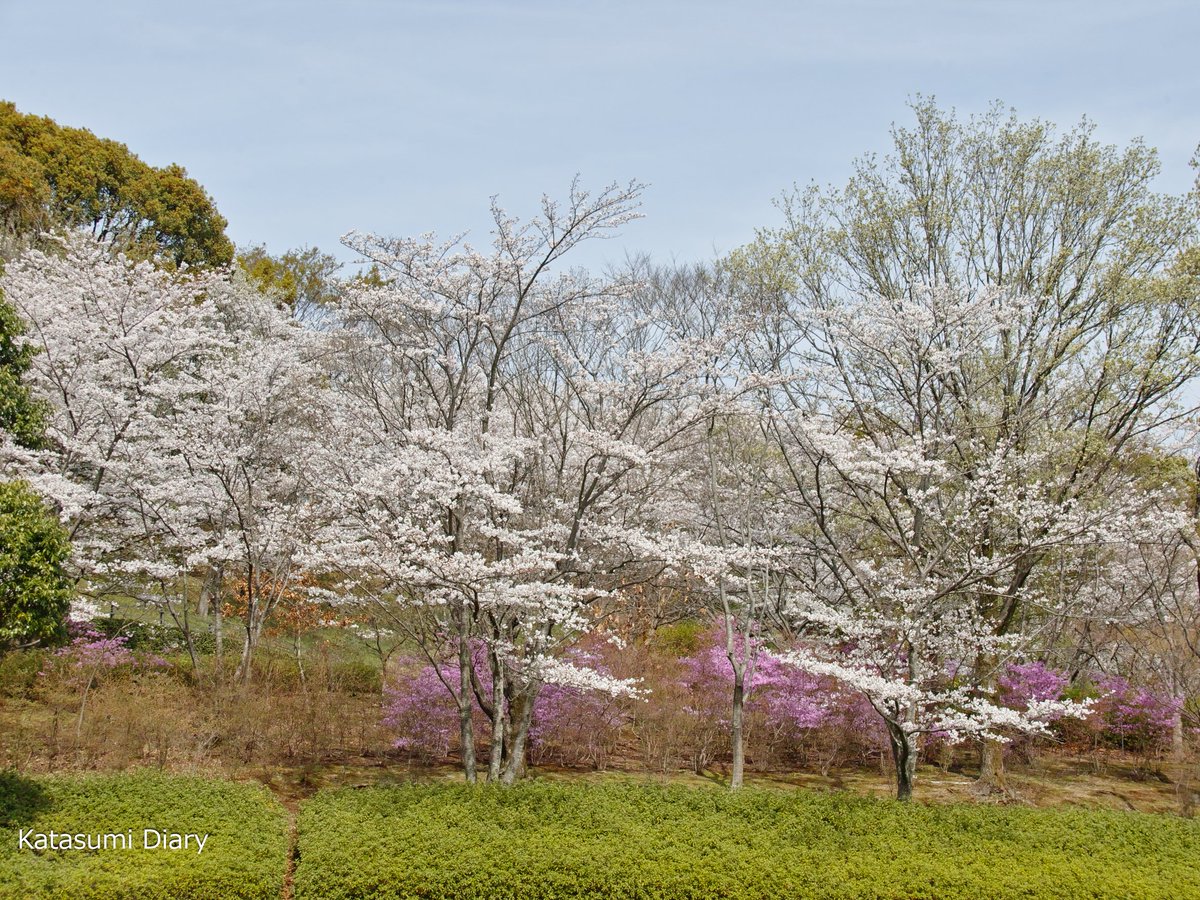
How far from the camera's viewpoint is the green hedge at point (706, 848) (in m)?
5.52

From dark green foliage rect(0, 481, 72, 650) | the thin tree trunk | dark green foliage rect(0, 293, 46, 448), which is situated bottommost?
the thin tree trunk

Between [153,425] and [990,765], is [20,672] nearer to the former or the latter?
Answer: [153,425]

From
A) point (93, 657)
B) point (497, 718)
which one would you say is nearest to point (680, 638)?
point (497, 718)

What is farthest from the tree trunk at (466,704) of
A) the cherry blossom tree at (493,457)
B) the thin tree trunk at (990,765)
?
the thin tree trunk at (990,765)

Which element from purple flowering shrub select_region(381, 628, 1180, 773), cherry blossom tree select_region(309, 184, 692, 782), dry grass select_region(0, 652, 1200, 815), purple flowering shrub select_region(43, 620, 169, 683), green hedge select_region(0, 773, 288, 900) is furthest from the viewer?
purple flowering shrub select_region(381, 628, 1180, 773)

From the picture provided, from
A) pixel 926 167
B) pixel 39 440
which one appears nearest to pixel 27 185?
pixel 39 440

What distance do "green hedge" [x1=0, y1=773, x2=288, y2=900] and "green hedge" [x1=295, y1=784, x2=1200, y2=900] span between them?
0.32 meters

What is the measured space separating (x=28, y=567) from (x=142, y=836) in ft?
6.55

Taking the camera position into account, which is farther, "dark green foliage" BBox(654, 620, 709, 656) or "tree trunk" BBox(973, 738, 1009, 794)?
"dark green foliage" BBox(654, 620, 709, 656)

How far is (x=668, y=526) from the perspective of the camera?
1313 cm

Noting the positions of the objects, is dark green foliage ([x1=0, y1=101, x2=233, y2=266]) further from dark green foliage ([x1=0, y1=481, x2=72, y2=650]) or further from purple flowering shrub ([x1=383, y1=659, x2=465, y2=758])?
dark green foliage ([x1=0, y1=481, x2=72, y2=650])

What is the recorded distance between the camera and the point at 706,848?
5996 mm

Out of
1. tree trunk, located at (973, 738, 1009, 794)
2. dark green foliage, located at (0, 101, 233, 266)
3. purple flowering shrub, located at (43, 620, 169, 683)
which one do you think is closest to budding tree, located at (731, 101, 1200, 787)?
tree trunk, located at (973, 738, 1009, 794)

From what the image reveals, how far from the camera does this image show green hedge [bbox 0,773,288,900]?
4996 mm
